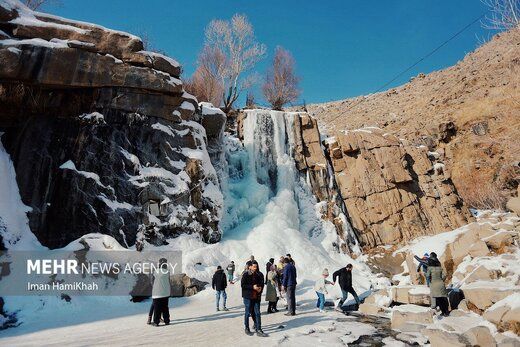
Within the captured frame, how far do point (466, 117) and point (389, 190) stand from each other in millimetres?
21019

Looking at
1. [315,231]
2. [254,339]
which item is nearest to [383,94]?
[315,231]

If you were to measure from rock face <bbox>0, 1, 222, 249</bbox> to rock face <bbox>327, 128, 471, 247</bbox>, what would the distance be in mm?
10693

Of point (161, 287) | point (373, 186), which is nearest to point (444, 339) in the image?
point (161, 287)

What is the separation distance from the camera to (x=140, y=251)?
46.3 feet

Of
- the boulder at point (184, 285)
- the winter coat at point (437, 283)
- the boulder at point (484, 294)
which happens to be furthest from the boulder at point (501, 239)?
the boulder at point (184, 285)

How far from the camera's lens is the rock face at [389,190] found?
77.2 ft

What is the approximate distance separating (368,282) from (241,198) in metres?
8.21

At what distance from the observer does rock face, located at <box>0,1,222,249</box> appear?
13766 millimetres

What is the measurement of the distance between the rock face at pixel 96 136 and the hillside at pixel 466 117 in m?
15.4

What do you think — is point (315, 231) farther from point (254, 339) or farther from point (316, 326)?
point (254, 339)

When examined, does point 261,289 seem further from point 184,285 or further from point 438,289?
point 184,285

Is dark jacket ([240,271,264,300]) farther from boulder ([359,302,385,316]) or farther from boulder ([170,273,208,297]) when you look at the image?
boulder ([170,273,208,297])

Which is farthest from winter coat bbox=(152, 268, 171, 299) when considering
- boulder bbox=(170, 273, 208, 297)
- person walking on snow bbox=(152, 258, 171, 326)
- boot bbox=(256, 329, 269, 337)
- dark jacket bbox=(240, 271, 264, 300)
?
boulder bbox=(170, 273, 208, 297)

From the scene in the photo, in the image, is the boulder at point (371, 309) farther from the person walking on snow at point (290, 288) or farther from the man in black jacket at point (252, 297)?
the man in black jacket at point (252, 297)
